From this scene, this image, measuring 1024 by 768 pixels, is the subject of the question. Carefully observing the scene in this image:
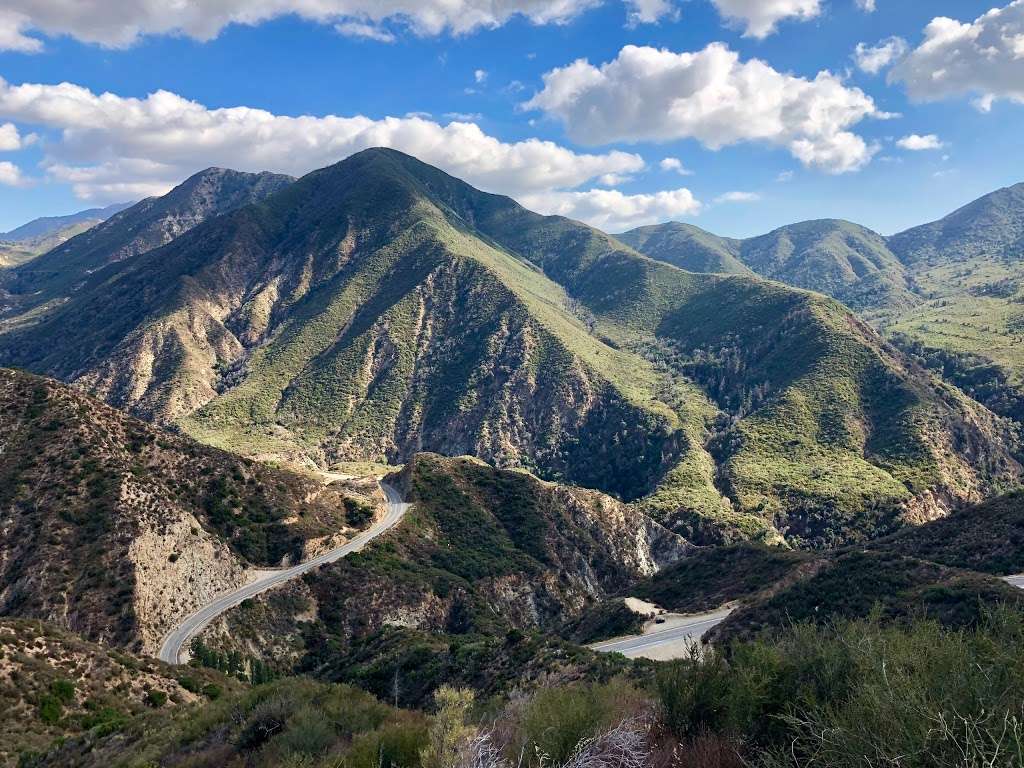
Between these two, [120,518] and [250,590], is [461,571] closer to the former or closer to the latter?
[250,590]

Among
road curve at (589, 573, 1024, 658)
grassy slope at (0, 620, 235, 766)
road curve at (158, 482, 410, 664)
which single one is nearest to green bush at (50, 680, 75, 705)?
grassy slope at (0, 620, 235, 766)

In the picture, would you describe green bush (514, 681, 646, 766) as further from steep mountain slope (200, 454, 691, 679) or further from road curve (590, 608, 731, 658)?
road curve (590, 608, 731, 658)

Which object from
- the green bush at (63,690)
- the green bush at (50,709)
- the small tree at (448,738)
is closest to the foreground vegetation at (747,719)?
the small tree at (448,738)

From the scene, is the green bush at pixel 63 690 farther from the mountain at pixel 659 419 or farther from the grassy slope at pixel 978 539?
the mountain at pixel 659 419

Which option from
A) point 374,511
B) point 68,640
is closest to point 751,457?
point 374,511

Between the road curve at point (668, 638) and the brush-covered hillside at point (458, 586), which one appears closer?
the brush-covered hillside at point (458, 586)

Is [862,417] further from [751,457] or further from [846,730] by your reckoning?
[846,730]
